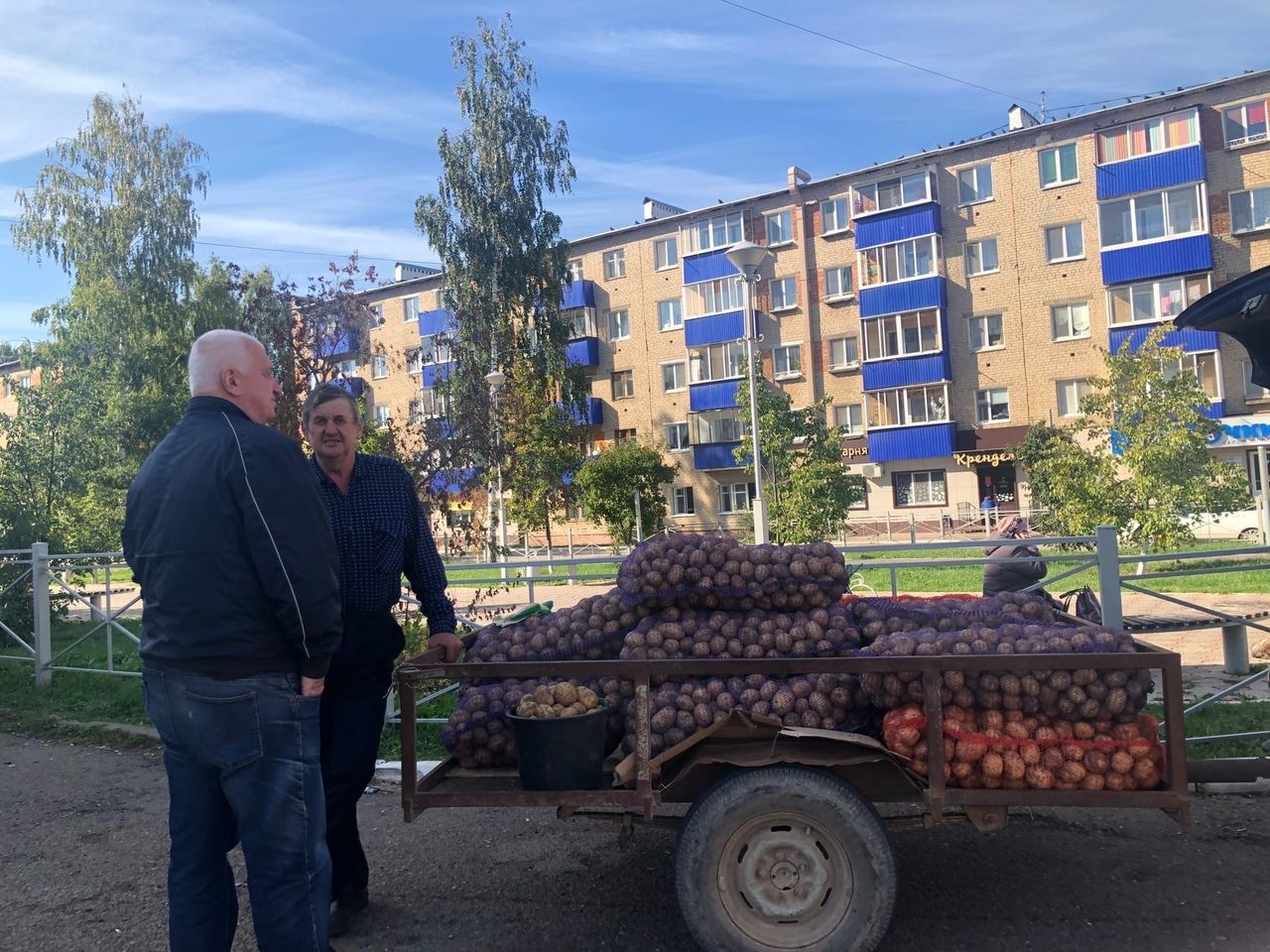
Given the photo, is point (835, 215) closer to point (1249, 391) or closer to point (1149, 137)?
point (1149, 137)

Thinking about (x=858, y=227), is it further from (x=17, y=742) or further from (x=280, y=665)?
(x=280, y=665)

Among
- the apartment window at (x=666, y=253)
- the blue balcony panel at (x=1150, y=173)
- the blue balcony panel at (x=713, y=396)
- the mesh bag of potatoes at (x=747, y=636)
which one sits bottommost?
the mesh bag of potatoes at (x=747, y=636)

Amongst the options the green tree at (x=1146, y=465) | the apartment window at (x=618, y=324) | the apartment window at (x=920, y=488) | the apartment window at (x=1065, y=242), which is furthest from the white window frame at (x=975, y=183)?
the green tree at (x=1146, y=465)

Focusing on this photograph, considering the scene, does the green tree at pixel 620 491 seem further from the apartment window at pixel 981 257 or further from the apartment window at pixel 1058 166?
the apartment window at pixel 1058 166

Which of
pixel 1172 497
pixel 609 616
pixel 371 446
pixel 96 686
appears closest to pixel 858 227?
pixel 1172 497

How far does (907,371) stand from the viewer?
4016 cm

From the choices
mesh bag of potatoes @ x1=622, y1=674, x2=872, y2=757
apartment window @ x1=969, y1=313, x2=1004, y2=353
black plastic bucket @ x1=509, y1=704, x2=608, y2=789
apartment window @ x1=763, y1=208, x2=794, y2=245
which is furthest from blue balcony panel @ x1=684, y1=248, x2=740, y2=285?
black plastic bucket @ x1=509, y1=704, x2=608, y2=789

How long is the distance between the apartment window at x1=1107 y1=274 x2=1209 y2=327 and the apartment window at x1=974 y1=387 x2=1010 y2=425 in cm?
471

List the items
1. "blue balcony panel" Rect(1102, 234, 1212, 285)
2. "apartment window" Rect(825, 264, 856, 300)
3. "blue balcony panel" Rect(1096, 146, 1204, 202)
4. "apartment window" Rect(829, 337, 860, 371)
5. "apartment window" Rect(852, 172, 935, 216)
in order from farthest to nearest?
"apartment window" Rect(829, 337, 860, 371)
"apartment window" Rect(825, 264, 856, 300)
"apartment window" Rect(852, 172, 935, 216)
"blue balcony panel" Rect(1102, 234, 1212, 285)
"blue balcony panel" Rect(1096, 146, 1204, 202)

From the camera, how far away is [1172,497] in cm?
2031

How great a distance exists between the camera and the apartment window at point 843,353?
42.4 meters

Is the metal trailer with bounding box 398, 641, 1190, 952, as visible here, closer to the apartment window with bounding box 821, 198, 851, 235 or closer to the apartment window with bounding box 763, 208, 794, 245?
the apartment window with bounding box 821, 198, 851, 235

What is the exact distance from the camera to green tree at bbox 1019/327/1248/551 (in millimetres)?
20250

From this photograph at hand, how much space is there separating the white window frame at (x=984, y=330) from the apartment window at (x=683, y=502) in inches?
577
